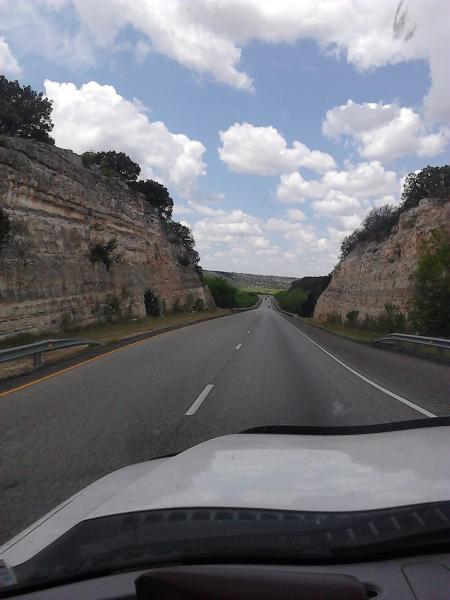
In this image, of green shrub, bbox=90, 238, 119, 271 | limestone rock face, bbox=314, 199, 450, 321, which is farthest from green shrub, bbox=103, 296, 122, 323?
limestone rock face, bbox=314, 199, 450, 321

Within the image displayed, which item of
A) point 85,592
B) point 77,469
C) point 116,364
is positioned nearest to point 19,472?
point 77,469

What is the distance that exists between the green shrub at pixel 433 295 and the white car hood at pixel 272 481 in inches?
806

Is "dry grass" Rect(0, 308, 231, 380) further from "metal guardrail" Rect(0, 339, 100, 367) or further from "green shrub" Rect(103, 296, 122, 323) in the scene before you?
"green shrub" Rect(103, 296, 122, 323)

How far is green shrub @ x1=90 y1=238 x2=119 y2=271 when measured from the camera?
1372 inches

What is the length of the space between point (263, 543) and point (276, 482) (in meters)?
0.77

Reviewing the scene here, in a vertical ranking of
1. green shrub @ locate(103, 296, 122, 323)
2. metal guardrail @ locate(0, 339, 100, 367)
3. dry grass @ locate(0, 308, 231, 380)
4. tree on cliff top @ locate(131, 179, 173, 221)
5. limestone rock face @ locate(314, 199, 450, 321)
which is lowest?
dry grass @ locate(0, 308, 231, 380)

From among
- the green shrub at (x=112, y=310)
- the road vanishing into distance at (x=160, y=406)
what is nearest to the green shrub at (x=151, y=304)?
the green shrub at (x=112, y=310)

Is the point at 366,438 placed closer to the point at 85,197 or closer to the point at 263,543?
the point at 263,543

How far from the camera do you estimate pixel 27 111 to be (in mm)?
35219

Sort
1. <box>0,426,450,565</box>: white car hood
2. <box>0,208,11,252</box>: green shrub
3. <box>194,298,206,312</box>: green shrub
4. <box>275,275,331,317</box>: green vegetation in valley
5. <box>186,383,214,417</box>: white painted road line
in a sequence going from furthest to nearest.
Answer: <box>275,275,331,317</box>: green vegetation in valley, <box>194,298,206,312</box>: green shrub, <box>0,208,11,252</box>: green shrub, <box>186,383,214,417</box>: white painted road line, <box>0,426,450,565</box>: white car hood

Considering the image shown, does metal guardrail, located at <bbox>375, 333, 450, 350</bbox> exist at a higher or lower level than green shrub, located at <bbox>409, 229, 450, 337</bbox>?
lower

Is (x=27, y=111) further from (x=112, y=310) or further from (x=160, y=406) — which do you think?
(x=160, y=406)

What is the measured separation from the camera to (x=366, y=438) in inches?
179

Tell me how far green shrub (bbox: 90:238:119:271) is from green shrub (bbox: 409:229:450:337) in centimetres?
1958
